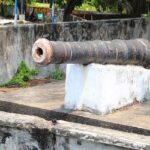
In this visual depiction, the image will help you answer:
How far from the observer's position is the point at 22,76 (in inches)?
286

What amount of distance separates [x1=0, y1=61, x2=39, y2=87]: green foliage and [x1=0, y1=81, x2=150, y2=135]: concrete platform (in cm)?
62

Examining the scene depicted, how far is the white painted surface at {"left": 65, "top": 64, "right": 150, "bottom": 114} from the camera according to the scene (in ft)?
16.6

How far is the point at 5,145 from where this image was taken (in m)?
4.03

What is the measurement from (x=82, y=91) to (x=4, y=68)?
7.40 feet

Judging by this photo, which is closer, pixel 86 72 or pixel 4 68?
pixel 86 72

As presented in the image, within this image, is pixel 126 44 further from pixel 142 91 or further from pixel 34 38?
pixel 34 38

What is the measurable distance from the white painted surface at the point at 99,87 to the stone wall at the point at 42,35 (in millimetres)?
2104

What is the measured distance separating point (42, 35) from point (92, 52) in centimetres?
286

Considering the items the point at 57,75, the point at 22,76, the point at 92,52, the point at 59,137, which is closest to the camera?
the point at 59,137

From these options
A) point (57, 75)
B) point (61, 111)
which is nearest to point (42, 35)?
point (57, 75)

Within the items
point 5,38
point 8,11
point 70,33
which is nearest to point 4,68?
point 5,38

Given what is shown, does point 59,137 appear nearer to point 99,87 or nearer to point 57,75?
point 99,87

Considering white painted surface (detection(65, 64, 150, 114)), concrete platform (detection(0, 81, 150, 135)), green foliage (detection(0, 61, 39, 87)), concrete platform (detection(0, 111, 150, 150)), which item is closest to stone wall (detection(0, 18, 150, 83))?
green foliage (detection(0, 61, 39, 87))

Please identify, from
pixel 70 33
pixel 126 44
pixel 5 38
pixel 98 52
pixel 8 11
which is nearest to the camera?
pixel 98 52
